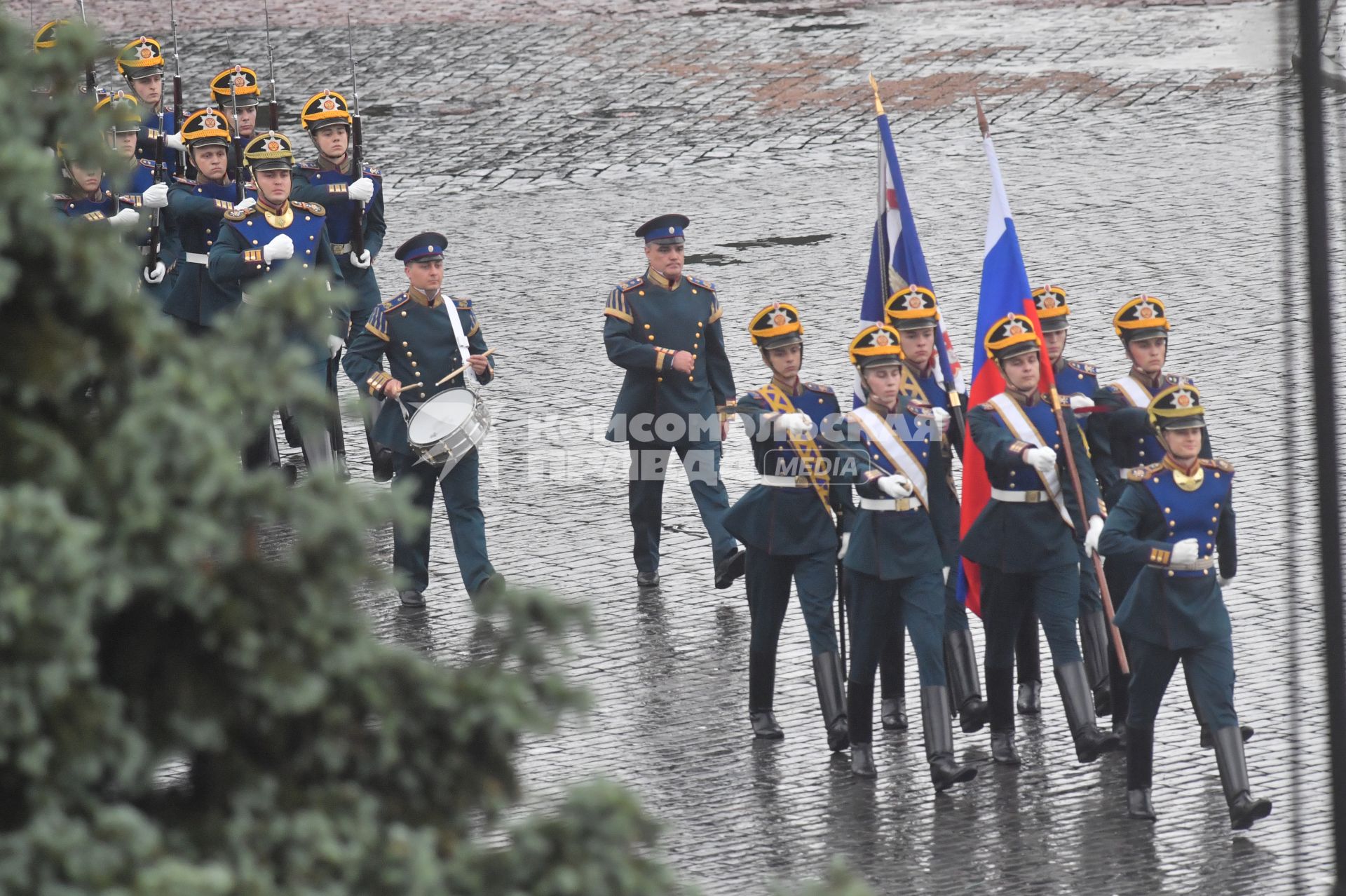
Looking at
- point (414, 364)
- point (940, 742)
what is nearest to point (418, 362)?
point (414, 364)

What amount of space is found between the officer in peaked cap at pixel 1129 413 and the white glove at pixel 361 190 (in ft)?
15.9

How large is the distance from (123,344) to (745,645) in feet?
22.0

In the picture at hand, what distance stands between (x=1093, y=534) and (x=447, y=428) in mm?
3287

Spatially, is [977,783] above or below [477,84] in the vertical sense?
below

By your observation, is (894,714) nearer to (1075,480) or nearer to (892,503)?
(892,503)

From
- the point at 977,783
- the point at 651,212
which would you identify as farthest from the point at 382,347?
the point at 651,212

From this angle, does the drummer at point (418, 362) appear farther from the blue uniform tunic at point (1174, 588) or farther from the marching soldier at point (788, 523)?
the blue uniform tunic at point (1174, 588)

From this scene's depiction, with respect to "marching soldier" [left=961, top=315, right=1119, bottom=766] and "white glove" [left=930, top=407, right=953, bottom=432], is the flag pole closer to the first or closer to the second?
"marching soldier" [left=961, top=315, right=1119, bottom=766]

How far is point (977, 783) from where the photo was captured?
8070 millimetres

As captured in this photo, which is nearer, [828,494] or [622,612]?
[828,494]

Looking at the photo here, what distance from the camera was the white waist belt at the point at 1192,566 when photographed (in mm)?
7602

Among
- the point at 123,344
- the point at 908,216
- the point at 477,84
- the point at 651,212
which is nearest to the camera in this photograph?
the point at 123,344

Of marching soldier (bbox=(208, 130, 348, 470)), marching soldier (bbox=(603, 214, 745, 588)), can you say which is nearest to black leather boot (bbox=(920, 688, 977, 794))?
marching soldier (bbox=(603, 214, 745, 588))

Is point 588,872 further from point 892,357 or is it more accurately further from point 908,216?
point 908,216
